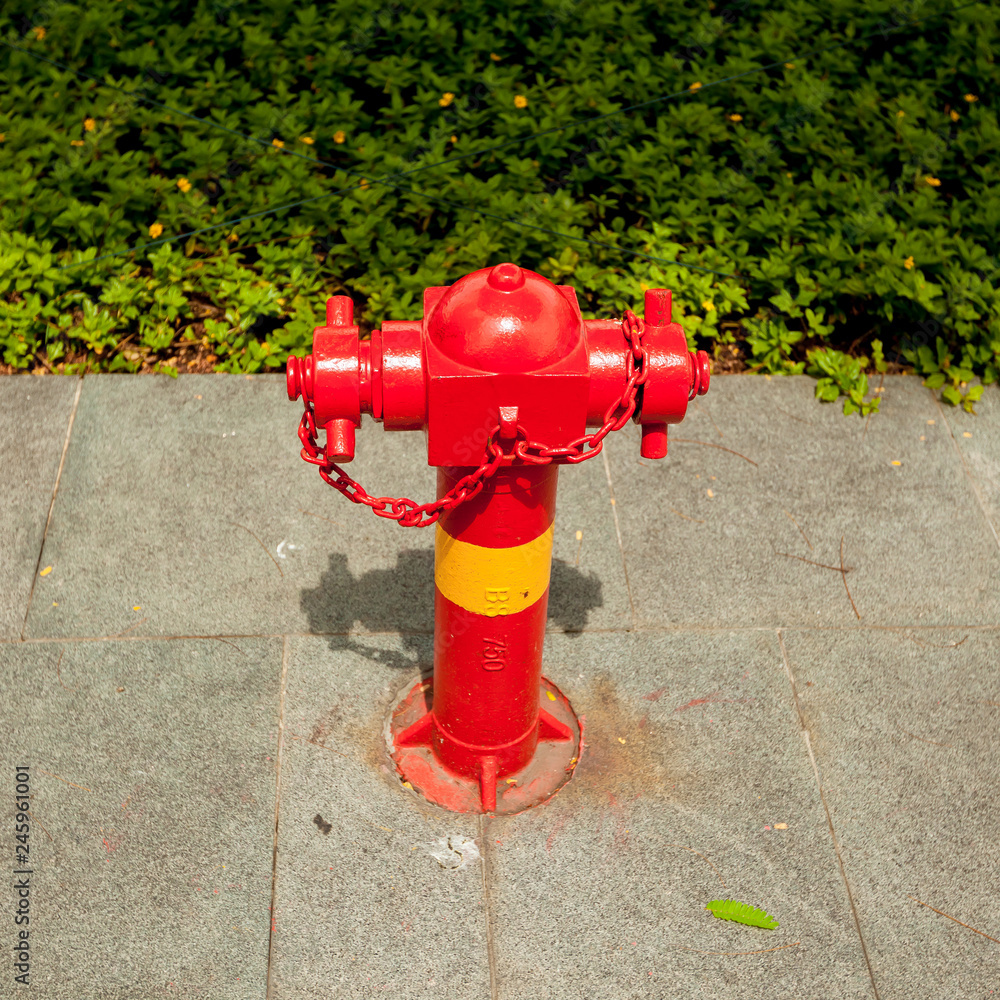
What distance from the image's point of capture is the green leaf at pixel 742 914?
3.07m

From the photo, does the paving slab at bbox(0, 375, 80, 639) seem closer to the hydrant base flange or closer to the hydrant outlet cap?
the hydrant base flange

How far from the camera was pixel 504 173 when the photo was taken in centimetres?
564

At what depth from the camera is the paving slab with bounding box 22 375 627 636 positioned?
387cm

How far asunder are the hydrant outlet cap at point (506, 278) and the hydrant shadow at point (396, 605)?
174cm

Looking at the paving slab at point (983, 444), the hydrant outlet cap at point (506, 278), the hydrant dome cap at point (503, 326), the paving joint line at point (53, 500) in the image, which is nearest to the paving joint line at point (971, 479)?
the paving slab at point (983, 444)

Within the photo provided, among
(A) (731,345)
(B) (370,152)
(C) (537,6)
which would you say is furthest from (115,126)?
(A) (731,345)

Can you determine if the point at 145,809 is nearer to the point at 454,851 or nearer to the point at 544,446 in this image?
the point at 454,851

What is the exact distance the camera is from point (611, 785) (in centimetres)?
340

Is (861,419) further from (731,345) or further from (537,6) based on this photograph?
(537,6)

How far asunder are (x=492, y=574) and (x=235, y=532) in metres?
1.71

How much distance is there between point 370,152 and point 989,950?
4556 millimetres

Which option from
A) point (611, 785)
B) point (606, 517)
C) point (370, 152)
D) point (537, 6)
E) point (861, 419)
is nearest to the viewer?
point (611, 785)

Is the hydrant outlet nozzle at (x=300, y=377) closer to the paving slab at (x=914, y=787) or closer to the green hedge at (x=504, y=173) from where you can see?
the paving slab at (x=914, y=787)

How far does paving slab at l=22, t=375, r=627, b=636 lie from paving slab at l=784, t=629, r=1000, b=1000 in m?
→ 0.88
